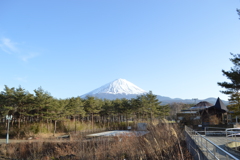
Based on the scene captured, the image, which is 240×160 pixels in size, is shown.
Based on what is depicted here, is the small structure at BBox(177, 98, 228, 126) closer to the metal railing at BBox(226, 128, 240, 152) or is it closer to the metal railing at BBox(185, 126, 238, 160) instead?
the metal railing at BBox(226, 128, 240, 152)

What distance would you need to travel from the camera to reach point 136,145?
9578mm

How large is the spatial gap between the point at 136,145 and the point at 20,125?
22244 mm

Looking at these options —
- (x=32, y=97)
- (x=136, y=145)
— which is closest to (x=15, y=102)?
(x=32, y=97)

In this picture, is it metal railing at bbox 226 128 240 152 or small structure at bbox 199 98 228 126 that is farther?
small structure at bbox 199 98 228 126

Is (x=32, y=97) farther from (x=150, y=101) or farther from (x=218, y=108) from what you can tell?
(x=218, y=108)

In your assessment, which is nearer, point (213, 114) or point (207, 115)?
point (207, 115)

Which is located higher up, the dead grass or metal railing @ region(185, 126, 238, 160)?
metal railing @ region(185, 126, 238, 160)

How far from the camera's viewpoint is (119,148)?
11195mm

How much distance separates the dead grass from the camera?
7673 mm

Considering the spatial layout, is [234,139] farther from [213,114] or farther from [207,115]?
[213,114]

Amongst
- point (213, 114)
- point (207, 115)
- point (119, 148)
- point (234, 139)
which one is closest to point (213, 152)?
point (119, 148)

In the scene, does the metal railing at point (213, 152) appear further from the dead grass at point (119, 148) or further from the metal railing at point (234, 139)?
the metal railing at point (234, 139)

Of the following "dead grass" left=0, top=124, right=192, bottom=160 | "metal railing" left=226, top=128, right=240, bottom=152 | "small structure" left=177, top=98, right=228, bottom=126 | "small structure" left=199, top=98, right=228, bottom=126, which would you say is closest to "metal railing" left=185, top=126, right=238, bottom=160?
"dead grass" left=0, top=124, right=192, bottom=160

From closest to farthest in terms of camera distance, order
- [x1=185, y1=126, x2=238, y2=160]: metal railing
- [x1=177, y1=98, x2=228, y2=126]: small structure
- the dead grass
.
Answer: [x1=185, y1=126, x2=238, y2=160]: metal railing < the dead grass < [x1=177, y1=98, x2=228, y2=126]: small structure
